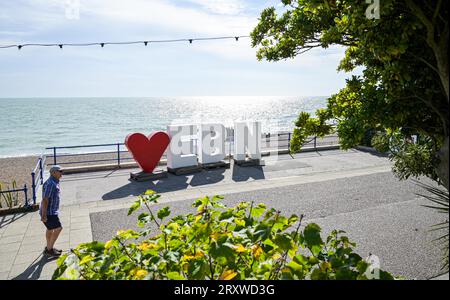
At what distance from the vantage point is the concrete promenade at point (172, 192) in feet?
26.0

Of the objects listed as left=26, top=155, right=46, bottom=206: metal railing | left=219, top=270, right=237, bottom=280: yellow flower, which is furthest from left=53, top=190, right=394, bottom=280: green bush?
left=26, top=155, right=46, bottom=206: metal railing

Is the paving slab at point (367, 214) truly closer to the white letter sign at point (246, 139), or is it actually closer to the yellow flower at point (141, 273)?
the white letter sign at point (246, 139)

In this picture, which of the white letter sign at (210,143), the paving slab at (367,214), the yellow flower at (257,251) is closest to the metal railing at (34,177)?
the paving slab at (367,214)

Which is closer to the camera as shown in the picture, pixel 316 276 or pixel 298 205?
pixel 316 276

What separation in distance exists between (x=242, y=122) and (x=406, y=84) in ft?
44.3

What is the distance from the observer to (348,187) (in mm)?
13148

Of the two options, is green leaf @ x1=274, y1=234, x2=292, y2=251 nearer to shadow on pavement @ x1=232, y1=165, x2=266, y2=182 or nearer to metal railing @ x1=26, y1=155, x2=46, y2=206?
metal railing @ x1=26, y1=155, x2=46, y2=206

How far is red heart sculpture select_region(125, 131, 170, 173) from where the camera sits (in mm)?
14250

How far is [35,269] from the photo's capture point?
6.91 m

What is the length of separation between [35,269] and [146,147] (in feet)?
26.1

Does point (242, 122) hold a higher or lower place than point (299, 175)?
higher

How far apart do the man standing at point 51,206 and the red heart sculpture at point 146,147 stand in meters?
6.87
